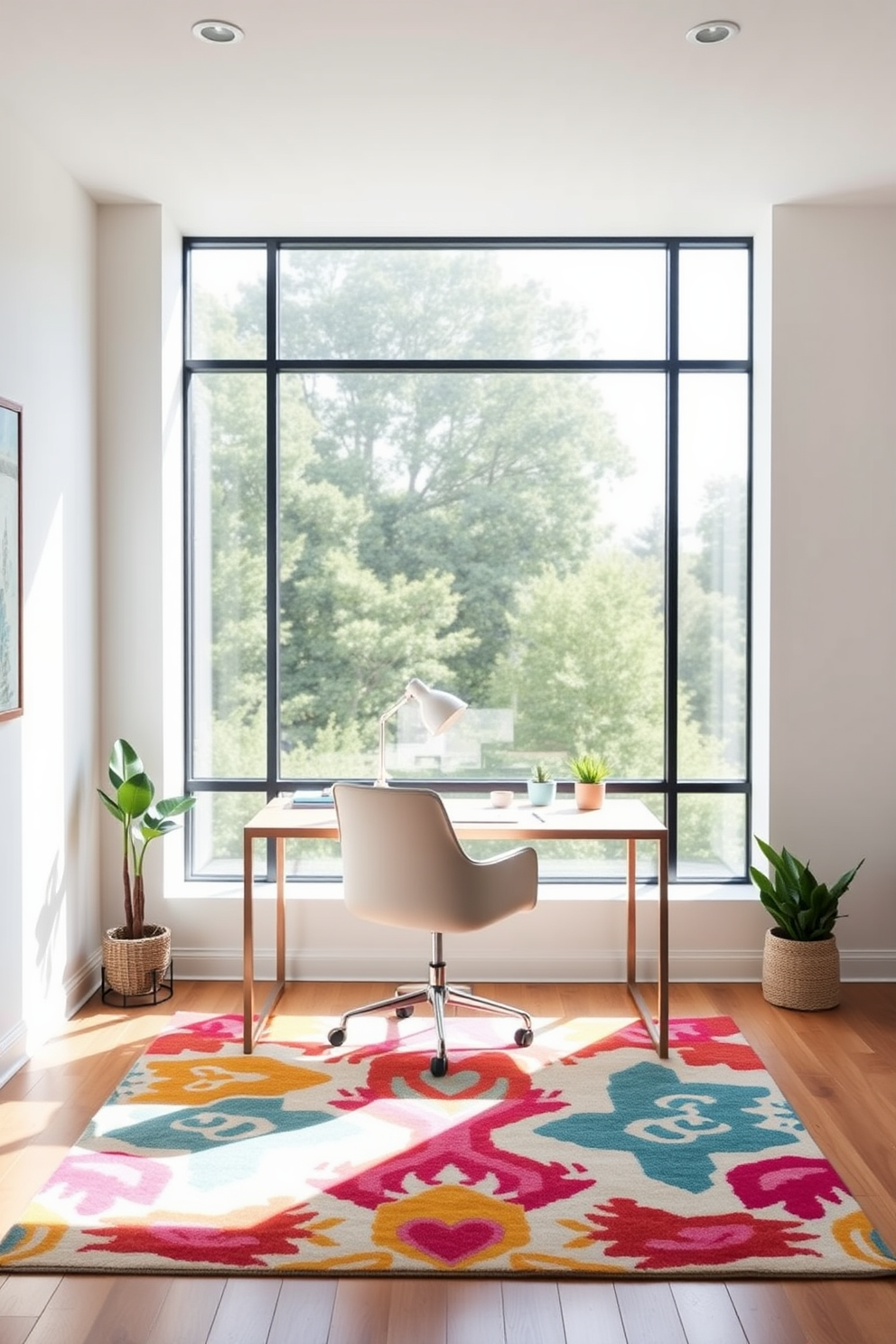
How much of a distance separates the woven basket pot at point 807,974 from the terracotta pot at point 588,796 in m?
0.81

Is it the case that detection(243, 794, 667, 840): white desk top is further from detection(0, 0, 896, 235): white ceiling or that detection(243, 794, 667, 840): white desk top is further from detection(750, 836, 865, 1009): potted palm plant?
detection(0, 0, 896, 235): white ceiling

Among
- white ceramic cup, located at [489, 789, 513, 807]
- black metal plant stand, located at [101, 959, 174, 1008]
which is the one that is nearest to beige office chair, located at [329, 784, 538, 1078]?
white ceramic cup, located at [489, 789, 513, 807]

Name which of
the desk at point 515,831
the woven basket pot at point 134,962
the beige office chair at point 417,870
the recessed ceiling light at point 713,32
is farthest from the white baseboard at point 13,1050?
the recessed ceiling light at point 713,32

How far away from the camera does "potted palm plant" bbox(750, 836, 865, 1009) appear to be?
12.8ft

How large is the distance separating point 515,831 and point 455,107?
6.95 ft

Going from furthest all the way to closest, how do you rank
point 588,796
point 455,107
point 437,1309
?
point 588,796, point 455,107, point 437,1309

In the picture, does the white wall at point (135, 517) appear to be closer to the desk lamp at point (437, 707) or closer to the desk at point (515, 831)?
the desk at point (515, 831)

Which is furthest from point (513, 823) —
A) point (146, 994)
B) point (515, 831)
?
point (146, 994)

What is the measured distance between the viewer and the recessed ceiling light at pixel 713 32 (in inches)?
110

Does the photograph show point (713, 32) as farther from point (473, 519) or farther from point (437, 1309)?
point (437, 1309)

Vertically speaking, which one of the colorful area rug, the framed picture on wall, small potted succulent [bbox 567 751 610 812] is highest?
the framed picture on wall

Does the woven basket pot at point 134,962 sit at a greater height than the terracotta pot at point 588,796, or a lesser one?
lesser

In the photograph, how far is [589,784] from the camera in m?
3.89

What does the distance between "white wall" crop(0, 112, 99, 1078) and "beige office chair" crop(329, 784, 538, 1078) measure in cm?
100
